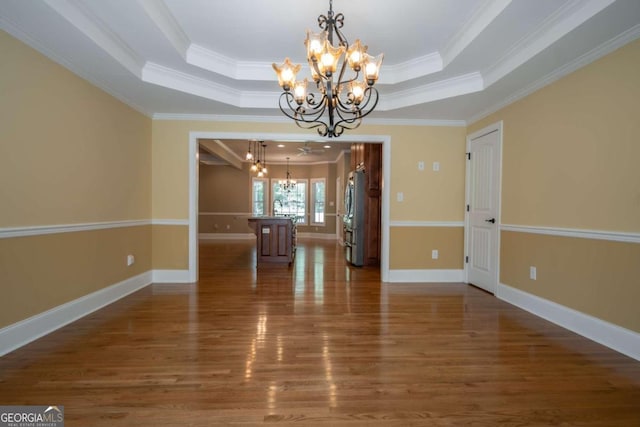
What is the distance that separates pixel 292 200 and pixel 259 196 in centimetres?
118

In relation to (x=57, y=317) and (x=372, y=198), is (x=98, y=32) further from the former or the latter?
(x=372, y=198)

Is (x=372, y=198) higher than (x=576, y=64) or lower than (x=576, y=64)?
lower

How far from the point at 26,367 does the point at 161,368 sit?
2.89 feet

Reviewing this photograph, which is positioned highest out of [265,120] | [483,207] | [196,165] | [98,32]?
[98,32]

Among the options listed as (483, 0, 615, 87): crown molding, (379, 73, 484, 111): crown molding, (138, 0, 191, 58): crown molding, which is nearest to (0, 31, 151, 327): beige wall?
(138, 0, 191, 58): crown molding

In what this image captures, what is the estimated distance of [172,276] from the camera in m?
4.54

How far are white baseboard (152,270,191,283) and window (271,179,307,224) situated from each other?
6.82 m

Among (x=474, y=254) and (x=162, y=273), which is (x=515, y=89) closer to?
(x=474, y=254)

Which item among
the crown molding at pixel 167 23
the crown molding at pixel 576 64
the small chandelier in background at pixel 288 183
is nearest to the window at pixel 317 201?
the small chandelier in background at pixel 288 183

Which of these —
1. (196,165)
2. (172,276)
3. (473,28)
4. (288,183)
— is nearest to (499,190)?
(473,28)

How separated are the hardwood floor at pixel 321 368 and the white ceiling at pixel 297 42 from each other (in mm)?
2363

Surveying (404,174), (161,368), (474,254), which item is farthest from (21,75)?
(474,254)

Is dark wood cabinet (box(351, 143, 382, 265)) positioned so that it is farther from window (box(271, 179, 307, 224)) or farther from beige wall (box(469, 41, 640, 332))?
window (box(271, 179, 307, 224))

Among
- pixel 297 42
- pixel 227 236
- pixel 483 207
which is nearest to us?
pixel 297 42
